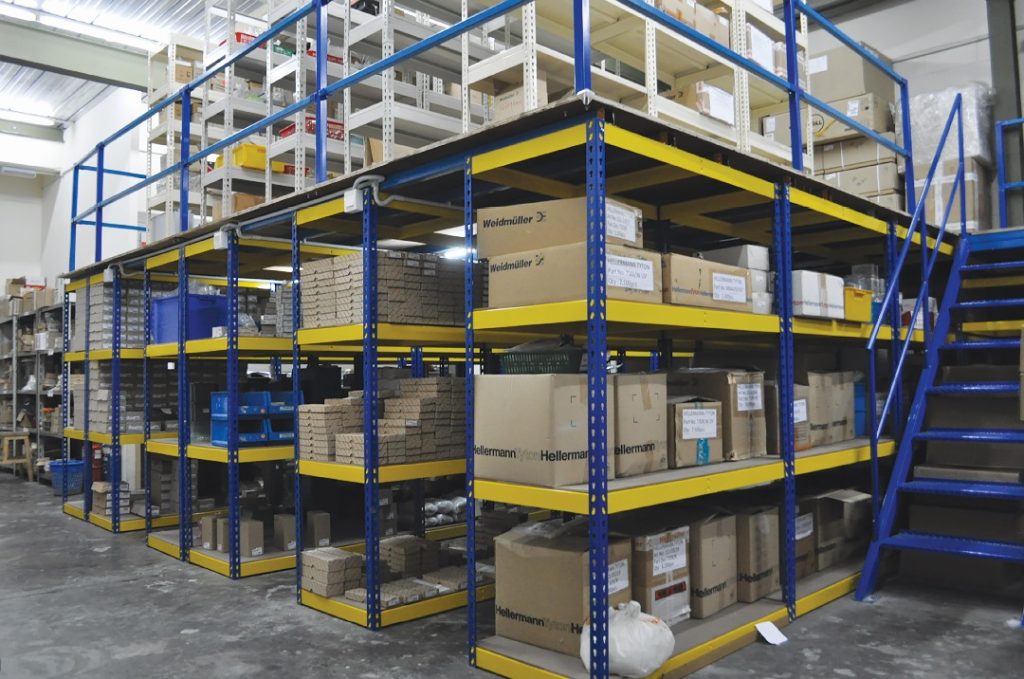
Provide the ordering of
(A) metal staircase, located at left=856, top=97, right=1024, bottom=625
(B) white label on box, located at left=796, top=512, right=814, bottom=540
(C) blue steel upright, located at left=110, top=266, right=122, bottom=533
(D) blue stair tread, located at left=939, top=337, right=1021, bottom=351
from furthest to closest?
(C) blue steel upright, located at left=110, top=266, right=122, bottom=533
(D) blue stair tread, located at left=939, top=337, right=1021, bottom=351
(B) white label on box, located at left=796, top=512, right=814, bottom=540
(A) metal staircase, located at left=856, top=97, right=1024, bottom=625

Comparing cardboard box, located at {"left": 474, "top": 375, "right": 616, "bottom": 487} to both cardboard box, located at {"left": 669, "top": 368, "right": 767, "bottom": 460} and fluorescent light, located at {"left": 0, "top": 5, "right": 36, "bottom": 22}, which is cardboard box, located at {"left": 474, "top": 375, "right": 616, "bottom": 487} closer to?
cardboard box, located at {"left": 669, "top": 368, "right": 767, "bottom": 460}

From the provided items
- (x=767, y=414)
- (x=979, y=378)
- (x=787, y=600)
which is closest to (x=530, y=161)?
(x=767, y=414)

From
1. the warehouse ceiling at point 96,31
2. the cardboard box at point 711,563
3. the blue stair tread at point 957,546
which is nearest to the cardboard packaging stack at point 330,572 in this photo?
the cardboard box at point 711,563

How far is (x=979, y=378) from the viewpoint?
5.83m

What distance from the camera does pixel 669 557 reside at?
3.94m

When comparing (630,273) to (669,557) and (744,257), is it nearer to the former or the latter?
(744,257)

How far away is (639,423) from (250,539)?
3611 millimetres

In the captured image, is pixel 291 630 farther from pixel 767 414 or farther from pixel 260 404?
pixel 767 414

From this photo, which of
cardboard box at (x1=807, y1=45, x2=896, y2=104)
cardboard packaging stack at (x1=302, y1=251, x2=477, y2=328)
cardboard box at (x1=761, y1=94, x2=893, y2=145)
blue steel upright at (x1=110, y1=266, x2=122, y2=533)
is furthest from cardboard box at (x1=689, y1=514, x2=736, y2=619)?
blue steel upright at (x1=110, y1=266, x2=122, y2=533)

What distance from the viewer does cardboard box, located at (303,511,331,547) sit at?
20.0 ft

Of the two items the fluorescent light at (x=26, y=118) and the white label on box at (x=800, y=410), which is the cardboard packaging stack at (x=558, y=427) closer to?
the white label on box at (x=800, y=410)

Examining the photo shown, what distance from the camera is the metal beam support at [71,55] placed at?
1045 cm

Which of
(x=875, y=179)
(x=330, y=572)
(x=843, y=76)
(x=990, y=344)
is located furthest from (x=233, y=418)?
(x=843, y=76)

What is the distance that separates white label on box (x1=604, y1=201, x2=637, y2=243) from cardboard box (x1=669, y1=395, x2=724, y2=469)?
93cm
